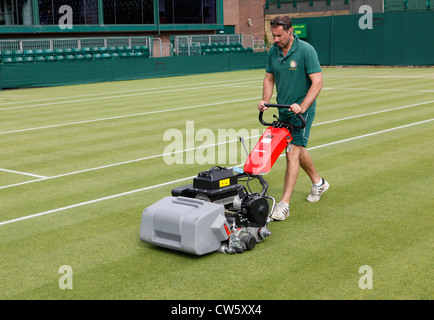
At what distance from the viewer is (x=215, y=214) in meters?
5.53

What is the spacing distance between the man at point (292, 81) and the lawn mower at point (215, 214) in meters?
0.56

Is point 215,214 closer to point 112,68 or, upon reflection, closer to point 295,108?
point 295,108

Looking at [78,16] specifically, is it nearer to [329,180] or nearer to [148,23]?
[148,23]

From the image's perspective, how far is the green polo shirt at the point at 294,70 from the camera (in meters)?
6.82

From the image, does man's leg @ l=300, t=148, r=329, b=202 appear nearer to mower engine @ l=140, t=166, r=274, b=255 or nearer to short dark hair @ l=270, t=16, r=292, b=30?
mower engine @ l=140, t=166, r=274, b=255

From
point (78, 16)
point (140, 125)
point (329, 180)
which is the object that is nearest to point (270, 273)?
point (329, 180)

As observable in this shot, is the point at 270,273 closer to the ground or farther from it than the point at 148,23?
closer to the ground

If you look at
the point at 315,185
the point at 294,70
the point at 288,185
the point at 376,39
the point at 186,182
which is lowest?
the point at 186,182

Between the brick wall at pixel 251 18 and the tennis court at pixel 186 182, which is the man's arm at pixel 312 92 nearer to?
the tennis court at pixel 186 182

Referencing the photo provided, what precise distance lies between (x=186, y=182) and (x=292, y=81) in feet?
8.20

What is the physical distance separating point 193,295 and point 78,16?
33.9m

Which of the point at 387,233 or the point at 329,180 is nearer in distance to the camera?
the point at 387,233

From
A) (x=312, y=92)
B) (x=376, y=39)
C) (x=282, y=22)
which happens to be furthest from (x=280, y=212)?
(x=376, y=39)

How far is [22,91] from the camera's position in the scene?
25422mm
